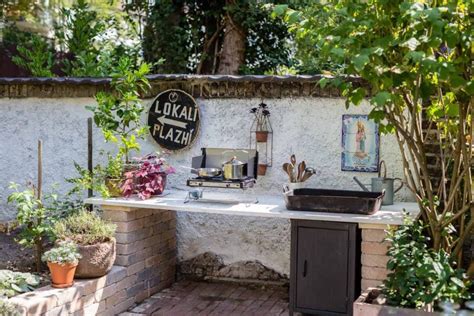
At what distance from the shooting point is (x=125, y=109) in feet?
17.0

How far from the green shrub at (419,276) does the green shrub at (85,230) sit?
211cm

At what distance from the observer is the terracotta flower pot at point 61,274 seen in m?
4.26

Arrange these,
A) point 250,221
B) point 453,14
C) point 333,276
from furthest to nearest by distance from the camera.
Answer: point 250,221 < point 333,276 < point 453,14

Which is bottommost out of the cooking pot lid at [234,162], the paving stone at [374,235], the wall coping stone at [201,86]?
the paving stone at [374,235]

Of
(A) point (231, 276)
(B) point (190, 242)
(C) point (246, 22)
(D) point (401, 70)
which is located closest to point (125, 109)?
(B) point (190, 242)

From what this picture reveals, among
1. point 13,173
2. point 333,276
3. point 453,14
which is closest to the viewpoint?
point 453,14

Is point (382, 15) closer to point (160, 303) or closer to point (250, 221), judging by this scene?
point (250, 221)

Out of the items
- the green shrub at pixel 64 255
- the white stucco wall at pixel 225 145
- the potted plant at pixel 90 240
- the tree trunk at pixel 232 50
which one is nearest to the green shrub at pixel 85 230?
the potted plant at pixel 90 240

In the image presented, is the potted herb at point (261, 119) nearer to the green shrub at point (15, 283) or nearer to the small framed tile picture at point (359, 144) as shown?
the small framed tile picture at point (359, 144)

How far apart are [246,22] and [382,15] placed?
4.49m

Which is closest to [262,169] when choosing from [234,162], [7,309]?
[234,162]

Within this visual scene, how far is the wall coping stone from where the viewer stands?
529cm

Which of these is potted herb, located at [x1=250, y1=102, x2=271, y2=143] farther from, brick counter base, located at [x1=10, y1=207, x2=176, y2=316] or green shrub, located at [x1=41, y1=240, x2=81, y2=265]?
green shrub, located at [x1=41, y1=240, x2=81, y2=265]

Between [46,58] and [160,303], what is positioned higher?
[46,58]
